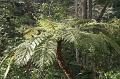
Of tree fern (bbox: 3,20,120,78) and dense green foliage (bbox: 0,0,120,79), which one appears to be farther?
dense green foliage (bbox: 0,0,120,79)

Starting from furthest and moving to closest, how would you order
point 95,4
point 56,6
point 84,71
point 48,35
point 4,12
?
point 95,4 < point 56,6 < point 4,12 < point 84,71 < point 48,35

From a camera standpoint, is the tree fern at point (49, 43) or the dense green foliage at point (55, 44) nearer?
the tree fern at point (49, 43)

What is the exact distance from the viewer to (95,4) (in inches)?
640

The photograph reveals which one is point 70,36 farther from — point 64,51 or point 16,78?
point 64,51

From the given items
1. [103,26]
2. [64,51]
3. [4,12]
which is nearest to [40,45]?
[103,26]

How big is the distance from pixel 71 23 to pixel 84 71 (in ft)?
13.0

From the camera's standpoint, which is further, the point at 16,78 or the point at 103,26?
the point at 16,78

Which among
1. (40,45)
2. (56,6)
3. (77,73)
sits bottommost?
(77,73)

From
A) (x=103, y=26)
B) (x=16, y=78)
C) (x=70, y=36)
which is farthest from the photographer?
(x=16, y=78)

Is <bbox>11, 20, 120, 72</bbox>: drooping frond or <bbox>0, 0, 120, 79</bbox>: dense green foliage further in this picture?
<bbox>0, 0, 120, 79</bbox>: dense green foliage

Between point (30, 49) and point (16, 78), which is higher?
A: point (30, 49)

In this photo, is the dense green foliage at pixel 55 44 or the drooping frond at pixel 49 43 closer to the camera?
the drooping frond at pixel 49 43

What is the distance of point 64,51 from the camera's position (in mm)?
10047

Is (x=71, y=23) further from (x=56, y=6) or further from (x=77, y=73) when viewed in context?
(x=56, y=6)
